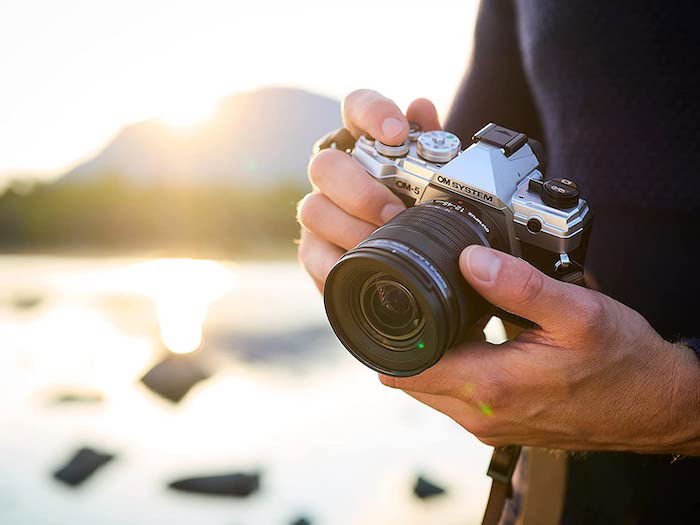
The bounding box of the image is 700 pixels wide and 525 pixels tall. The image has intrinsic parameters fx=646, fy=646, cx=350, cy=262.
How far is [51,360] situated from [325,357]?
2.93ft

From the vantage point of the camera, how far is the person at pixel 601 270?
0.86 m

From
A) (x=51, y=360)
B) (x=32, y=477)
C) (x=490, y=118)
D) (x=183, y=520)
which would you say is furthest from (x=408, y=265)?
(x=51, y=360)

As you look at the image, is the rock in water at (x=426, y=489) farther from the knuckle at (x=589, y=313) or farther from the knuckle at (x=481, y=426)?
the knuckle at (x=589, y=313)

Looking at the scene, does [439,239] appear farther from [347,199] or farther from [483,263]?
[347,199]

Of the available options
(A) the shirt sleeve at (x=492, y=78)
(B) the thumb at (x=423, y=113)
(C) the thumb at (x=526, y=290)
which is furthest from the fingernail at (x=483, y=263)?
(A) the shirt sleeve at (x=492, y=78)

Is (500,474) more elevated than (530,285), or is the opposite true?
(530,285)

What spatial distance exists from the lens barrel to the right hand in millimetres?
120

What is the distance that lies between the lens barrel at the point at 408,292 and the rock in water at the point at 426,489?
2.67 feet

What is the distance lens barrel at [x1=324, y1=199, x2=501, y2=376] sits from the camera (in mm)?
849

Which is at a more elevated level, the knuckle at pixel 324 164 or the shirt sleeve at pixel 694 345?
the knuckle at pixel 324 164

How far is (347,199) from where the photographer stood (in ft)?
3.70

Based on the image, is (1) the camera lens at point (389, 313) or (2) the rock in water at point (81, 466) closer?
(1) the camera lens at point (389, 313)

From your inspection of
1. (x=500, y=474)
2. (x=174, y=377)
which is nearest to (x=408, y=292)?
(x=500, y=474)

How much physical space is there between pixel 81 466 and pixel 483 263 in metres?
Result: 1.32
